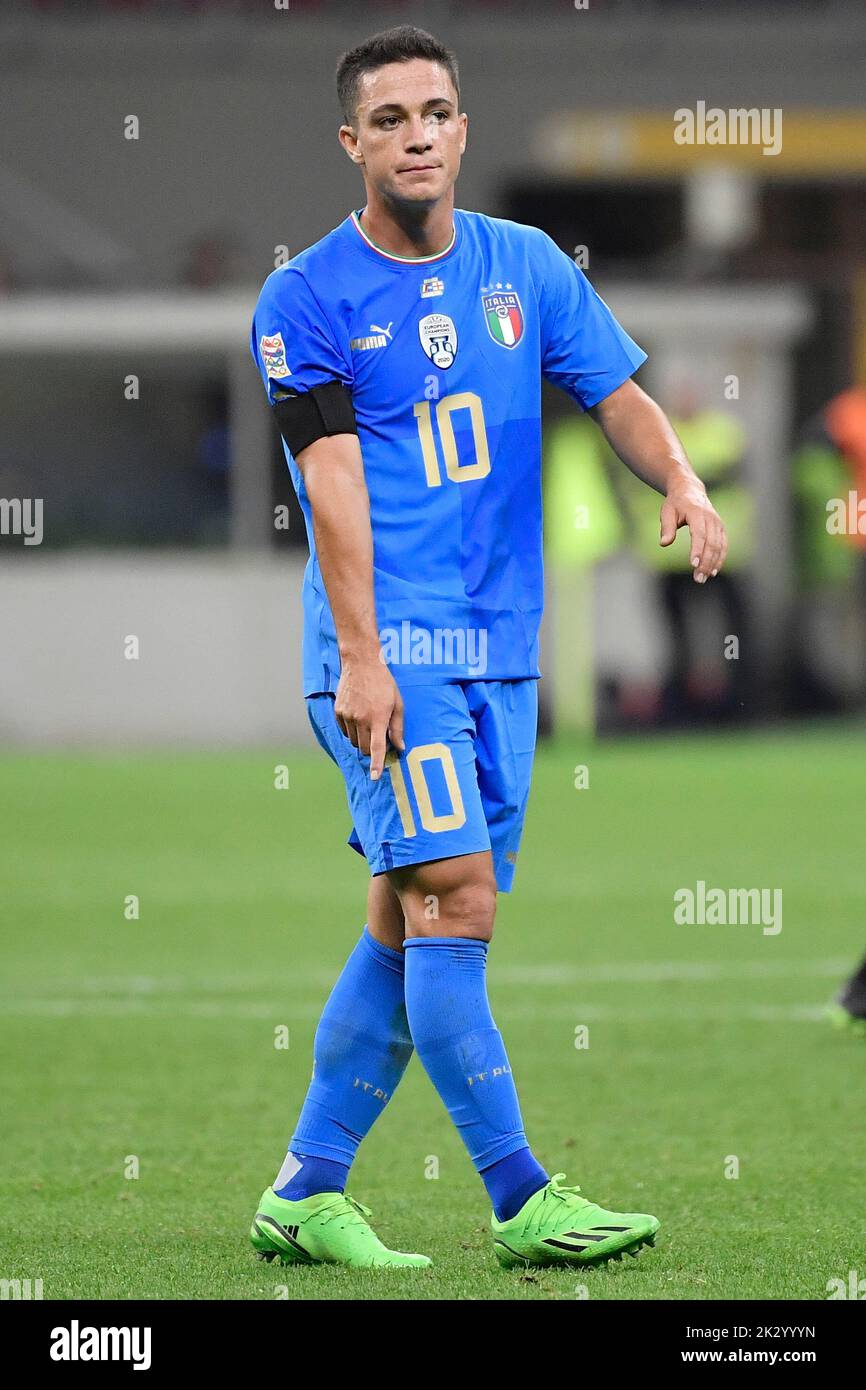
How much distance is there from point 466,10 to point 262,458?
9.28m

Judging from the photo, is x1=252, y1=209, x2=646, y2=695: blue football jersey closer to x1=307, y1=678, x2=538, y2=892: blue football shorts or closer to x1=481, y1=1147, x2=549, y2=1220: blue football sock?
x1=307, y1=678, x2=538, y2=892: blue football shorts

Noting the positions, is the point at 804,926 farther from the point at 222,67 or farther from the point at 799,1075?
the point at 222,67

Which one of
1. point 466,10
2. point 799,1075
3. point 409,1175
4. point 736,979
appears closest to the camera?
point 409,1175

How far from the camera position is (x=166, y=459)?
2155 centimetres

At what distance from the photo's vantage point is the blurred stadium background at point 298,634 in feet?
19.4

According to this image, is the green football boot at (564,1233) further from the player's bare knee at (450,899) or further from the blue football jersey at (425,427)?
the blue football jersey at (425,427)

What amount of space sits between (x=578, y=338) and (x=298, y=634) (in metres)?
15.1

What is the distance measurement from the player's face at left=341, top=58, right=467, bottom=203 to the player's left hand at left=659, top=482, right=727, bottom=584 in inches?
27.2

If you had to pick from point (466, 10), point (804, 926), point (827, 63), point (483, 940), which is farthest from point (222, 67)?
point (483, 940)

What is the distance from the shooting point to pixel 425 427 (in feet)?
14.1

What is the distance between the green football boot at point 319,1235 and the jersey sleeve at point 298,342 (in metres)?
1.47

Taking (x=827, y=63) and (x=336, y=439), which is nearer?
(x=336, y=439)

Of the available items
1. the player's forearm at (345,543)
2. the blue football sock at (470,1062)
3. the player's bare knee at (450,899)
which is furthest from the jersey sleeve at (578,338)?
the blue football sock at (470,1062)
